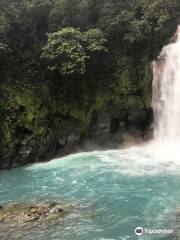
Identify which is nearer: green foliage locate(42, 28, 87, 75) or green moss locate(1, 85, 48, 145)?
green moss locate(1, 85, 48, 145)

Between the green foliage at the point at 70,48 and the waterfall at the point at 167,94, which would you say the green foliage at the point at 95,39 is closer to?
the green foliage at the point at 70,48

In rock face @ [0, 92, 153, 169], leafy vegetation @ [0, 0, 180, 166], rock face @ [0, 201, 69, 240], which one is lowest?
rock face @ [0, 201, 69, 240]

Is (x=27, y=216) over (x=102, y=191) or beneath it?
beneath

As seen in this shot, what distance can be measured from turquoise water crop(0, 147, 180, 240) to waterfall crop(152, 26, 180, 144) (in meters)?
1.61

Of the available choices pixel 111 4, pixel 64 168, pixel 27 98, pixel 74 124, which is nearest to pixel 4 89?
pixel 27 98

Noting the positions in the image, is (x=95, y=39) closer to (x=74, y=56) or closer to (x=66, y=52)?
(x=74, y=56)

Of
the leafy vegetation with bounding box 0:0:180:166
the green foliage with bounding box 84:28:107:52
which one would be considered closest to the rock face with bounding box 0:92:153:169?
the leafy vegetation with bounding box 0:0:180:166

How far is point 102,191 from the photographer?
14688mm

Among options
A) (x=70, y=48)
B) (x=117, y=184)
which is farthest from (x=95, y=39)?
(x=117, y=184)

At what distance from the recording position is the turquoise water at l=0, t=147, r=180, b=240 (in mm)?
11562

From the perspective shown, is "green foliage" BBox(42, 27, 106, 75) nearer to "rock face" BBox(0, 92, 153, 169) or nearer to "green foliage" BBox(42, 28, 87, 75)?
"green foliage" BBox(42, 28, 87, 75)

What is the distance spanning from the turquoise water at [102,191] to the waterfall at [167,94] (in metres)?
1.61

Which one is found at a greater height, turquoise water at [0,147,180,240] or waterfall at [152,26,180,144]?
waterfall at [152,26,180,144]

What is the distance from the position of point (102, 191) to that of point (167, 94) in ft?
26.6
